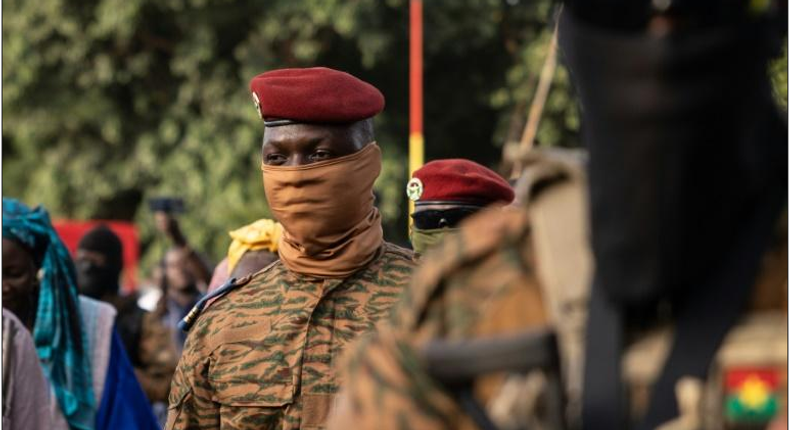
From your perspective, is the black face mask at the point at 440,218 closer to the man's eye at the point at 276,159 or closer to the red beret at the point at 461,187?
the red beret at the point at 461,187

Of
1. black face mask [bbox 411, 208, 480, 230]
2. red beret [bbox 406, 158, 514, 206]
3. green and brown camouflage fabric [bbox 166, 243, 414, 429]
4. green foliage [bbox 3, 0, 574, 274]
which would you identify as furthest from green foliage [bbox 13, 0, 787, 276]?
green and brown camouflage fabric [bbox 166, 243, 414, 429]

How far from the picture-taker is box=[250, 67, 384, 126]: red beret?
499 centimetres

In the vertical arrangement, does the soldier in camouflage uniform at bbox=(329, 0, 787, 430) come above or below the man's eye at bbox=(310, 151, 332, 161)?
above

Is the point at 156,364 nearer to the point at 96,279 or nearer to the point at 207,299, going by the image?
the point at 96,279

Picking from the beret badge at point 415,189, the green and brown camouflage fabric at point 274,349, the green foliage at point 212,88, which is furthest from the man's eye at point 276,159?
the green foliage at point 212,88

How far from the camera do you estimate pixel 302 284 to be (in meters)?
5.02

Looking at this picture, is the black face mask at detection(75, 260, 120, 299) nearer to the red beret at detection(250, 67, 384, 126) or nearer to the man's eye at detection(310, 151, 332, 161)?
the red beret at detection(250, 67, 384, 126)

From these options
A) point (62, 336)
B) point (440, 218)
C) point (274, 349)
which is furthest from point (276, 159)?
point (62, 336)

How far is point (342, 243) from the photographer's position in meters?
5.03

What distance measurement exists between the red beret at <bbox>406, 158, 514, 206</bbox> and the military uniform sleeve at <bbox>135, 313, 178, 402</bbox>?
2.19m

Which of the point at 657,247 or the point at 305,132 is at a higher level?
the point at 657,247

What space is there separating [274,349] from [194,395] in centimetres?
25

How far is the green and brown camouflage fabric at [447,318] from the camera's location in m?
2.74

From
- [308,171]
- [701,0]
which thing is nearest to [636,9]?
[701,0]
